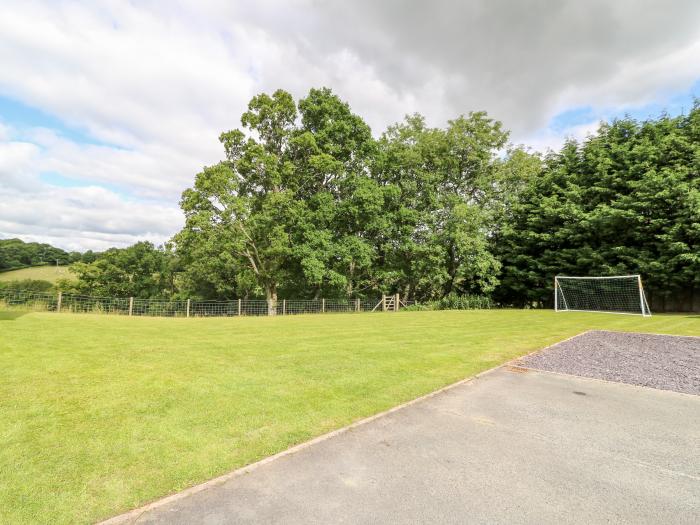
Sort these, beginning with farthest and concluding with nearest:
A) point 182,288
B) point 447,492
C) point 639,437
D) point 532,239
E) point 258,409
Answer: point 182,288, point 532,239, point 258,409, point 639,437, point 447,492

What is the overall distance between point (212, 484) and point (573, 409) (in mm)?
4533

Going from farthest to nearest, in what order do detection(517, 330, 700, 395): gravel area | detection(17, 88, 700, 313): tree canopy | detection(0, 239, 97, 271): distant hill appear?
detection(0, 239, 97, 271): distant hill → detection(17, 88, 700, 313): tree canopy → detection(517, 330, 700, 395): gravel area

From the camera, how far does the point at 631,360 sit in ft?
24.7

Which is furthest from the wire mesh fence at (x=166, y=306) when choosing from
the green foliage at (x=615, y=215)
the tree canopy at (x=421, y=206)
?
the green foliage at (x=615, y=215)

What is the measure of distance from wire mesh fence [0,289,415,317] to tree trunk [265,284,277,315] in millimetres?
80

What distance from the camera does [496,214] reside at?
27.5 m

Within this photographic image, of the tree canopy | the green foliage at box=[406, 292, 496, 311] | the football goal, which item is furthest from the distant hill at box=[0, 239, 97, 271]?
the football goal

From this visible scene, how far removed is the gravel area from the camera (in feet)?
20.1

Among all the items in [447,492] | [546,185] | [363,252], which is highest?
[546,185]

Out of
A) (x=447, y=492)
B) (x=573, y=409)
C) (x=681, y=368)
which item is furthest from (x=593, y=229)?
(x=447, y=492)

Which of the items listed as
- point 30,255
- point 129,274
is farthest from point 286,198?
point 30,255

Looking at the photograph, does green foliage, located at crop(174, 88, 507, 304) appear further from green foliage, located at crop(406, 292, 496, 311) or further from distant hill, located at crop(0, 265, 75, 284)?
distant hill, located at crop(0, 265, 75, 284)

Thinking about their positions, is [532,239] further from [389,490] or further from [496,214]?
[389,490]

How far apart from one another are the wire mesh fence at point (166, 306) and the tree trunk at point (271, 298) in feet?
0.26
